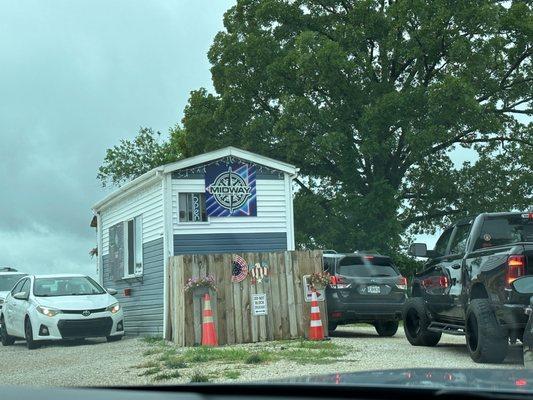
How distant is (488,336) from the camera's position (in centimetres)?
1148

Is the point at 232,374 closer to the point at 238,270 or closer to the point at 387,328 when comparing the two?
the point at 238,270

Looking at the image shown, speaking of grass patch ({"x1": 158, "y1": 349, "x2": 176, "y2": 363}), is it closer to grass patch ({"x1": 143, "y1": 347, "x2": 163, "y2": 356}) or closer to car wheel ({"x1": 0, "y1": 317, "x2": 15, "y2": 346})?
grass patch ({"x1": 143, "y1": 347, "x2": 163, "y2": 356})

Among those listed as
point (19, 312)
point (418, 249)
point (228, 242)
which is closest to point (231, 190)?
point (228, 242)

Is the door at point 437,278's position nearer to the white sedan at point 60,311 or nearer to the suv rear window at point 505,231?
the suv rear window at point 505,231

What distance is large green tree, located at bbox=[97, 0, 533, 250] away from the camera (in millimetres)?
31891

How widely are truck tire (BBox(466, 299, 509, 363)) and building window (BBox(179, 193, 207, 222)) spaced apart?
425 inches

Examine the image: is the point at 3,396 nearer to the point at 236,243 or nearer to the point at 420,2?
the point at 236,243

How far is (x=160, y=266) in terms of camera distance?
21.1 metres

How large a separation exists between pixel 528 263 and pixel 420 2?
22.3 m

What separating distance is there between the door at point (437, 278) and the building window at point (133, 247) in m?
9.86

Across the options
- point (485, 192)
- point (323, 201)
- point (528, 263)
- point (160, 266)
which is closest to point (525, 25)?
point (485, 192)

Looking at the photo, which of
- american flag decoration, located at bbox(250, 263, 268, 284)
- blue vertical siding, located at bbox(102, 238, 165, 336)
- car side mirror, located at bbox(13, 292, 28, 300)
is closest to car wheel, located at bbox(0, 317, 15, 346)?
car side mirror, located at bbox(13, 292, 28, 300)

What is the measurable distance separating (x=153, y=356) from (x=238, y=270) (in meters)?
2.99

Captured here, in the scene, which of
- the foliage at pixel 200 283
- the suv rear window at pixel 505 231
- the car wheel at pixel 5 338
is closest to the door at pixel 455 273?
the suv rear window at pixel 505 231
